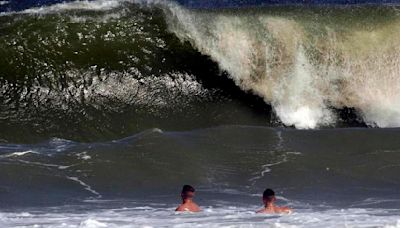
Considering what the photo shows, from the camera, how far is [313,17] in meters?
16.6

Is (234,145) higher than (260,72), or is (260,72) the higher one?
(260,72)

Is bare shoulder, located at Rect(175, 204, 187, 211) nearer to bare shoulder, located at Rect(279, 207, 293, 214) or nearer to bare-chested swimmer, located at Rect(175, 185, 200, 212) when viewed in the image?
bare-chested swimmer, located at Rect(175, 185, 200, 212)

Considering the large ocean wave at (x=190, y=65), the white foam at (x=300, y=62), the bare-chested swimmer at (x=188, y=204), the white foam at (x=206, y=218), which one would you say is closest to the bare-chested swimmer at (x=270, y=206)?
the white foam at (x=206, y=218)

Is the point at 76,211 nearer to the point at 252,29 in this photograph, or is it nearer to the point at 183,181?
the point at 183,181

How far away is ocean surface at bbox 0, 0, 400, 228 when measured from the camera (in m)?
11.7

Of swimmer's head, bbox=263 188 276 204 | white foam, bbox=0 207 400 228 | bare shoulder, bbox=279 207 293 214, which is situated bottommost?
white foam, bbox=0 207 400 228

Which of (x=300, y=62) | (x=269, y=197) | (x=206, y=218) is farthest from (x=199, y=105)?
(x=206, y=218)

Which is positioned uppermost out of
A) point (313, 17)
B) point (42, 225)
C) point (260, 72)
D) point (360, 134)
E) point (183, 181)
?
point (313, 17)

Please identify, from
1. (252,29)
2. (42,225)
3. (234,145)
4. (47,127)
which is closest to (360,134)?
(234,145)

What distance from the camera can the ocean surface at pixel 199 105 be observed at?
11.7 m

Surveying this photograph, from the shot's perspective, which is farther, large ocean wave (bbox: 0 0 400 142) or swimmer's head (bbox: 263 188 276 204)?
large ocean wave (bbox: 0 0 400 142)

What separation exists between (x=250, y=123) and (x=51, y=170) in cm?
390

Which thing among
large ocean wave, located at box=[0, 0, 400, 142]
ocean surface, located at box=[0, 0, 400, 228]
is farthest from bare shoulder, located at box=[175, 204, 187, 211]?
large ocean wave, located at box=[0, 0, 400, 142]

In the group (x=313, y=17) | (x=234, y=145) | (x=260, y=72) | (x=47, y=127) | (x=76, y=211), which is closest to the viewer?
(x=76, y=211)
